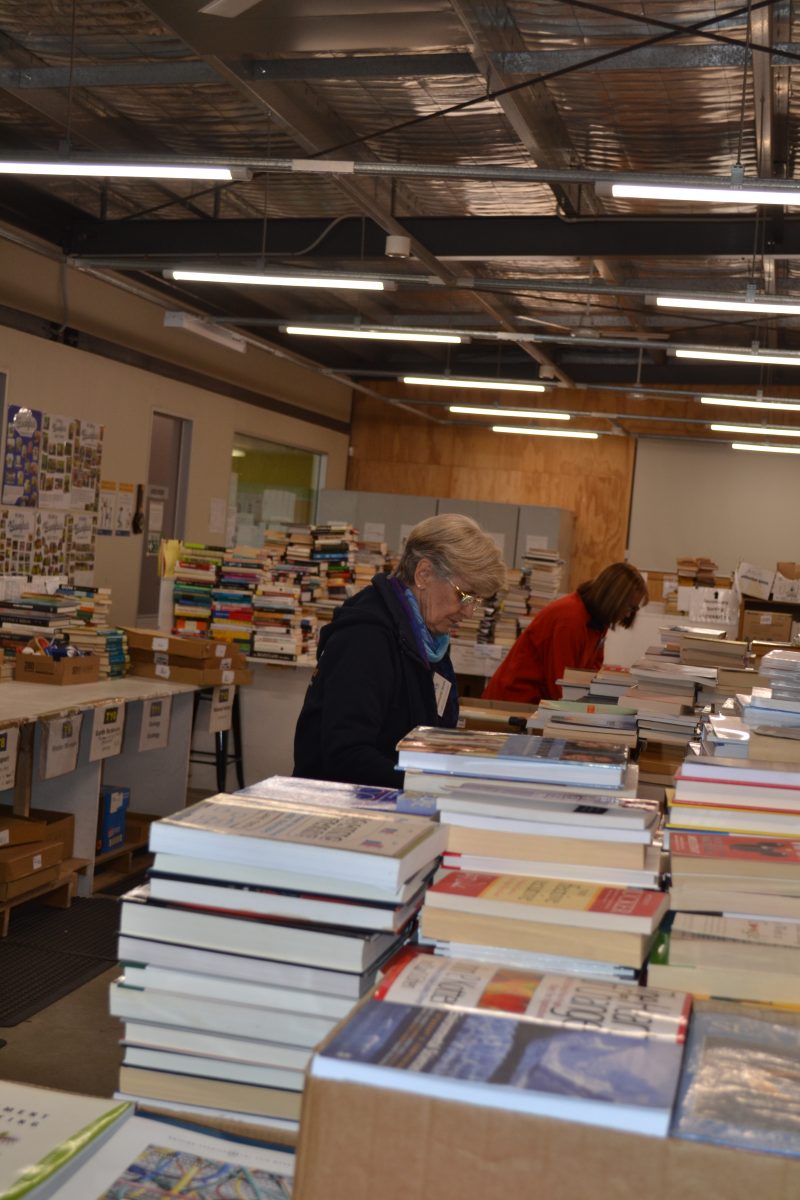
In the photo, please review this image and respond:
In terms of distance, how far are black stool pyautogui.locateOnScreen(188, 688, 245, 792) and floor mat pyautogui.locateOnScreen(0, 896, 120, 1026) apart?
166 centimetres

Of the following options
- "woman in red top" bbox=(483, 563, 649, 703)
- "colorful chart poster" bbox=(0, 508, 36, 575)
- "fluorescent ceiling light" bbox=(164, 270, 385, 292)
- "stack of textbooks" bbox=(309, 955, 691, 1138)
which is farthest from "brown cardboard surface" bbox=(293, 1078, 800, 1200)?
"colorful chart poster" bbox=(0, 508, 36, 575)

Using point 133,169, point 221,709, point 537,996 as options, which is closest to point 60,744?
point 221,709

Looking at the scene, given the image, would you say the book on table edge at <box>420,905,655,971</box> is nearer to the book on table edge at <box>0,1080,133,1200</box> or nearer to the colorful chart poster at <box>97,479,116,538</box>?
the book on table edge at <box>0,1080,133,1200</box>

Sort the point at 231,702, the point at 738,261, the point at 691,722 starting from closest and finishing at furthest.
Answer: the point at 691,722, the point at 231,702, the point at 738,261

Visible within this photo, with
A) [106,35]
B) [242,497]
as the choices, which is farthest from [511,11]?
[242,497]

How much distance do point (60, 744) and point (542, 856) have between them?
13.4 feet

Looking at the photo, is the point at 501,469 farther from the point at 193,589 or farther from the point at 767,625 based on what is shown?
the point at 193,589

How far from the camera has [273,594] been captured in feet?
26.4

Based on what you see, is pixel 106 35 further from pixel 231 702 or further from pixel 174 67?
pixel 231 702

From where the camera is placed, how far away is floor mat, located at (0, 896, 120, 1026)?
13.7 feet

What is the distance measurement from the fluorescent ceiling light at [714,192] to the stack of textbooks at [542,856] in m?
3.52

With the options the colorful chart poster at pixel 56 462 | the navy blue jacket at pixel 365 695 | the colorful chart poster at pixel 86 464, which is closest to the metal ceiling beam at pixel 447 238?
the colorful chart poster at pixel 56 462

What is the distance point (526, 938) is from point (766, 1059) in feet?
0.87

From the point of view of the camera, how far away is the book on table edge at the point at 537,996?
0.95 metres
